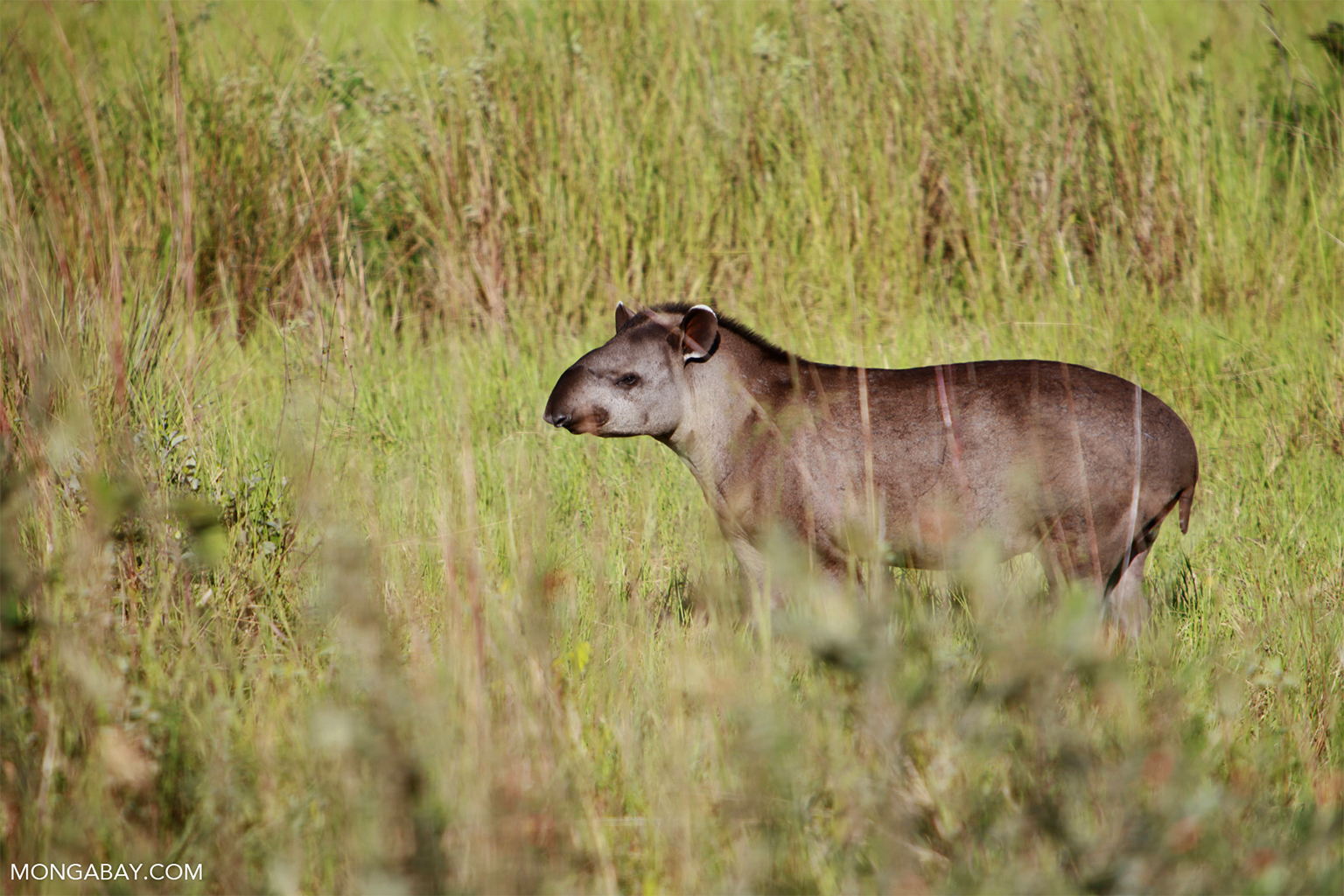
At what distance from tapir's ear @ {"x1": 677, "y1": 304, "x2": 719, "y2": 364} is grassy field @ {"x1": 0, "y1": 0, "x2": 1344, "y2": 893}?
25.5 inches

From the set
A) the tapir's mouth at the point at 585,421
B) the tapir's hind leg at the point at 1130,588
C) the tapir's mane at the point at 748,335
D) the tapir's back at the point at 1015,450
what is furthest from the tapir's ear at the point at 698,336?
the tapir's hind leg at the point at 1130,588

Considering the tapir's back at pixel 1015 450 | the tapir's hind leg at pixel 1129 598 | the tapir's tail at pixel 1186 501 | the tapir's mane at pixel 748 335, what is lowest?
the tapir's hind leg at pixel 1129 598

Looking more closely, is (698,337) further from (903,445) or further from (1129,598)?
(1129,598)

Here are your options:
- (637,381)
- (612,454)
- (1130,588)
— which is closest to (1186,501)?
(1130,588)

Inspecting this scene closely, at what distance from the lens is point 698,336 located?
458 centimetres

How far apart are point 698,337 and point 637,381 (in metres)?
0.28

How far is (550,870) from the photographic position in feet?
7.75

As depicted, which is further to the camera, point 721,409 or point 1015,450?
point 721,409

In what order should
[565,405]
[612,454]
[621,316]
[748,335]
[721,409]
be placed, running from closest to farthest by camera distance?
[565,405] → [721,409] → [748,335] → [621,316] → [612,454]

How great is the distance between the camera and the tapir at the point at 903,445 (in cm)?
410

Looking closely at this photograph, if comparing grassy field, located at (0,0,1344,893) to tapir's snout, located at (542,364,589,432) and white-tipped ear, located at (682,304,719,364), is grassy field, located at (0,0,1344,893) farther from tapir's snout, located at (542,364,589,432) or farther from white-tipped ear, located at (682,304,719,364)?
white-tipped ear, located at (682,304,719,364)

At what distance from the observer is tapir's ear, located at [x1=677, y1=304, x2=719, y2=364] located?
452 cm

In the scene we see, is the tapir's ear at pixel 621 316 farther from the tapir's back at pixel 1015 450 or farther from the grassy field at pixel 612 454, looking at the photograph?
the tapir's back at pixel 1015 450

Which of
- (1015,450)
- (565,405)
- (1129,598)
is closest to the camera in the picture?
(1015,450)
